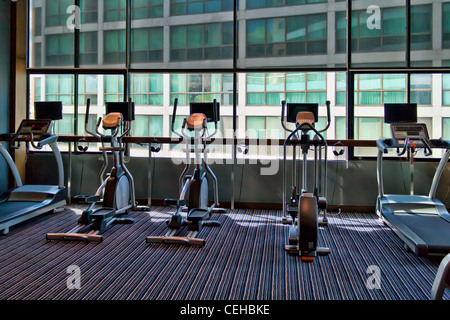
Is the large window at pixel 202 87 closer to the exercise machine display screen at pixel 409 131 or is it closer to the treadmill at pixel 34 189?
the treadmill at pixel 34 189

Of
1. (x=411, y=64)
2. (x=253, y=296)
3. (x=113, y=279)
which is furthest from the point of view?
(x=411, y=64)

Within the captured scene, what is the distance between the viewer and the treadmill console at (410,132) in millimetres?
4949

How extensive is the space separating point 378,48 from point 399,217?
2.82 metres

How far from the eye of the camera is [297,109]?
5.07 metres

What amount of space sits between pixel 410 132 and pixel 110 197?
4020 millimetres

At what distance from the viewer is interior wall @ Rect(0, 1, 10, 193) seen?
20.2ft

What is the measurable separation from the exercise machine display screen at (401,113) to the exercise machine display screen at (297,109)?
1057mm

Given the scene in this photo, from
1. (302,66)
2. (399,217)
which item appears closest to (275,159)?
(302,66)

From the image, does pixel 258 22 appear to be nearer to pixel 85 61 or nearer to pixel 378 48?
pixel 378 48

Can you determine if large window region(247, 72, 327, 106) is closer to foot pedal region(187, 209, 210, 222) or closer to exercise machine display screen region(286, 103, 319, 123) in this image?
exercise machine display screen region(286, 103, 319, 123)

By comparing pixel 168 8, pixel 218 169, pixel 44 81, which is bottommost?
pixel 218 169

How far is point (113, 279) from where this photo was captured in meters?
3.13

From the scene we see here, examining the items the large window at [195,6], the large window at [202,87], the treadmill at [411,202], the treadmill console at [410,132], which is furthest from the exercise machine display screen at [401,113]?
the large window at [195,6]

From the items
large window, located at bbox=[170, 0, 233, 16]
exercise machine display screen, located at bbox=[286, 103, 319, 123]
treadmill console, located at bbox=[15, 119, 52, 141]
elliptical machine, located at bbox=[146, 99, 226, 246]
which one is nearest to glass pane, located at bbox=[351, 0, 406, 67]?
exercise machine display screen, located at bbox=[286, 103, 319, 123]
